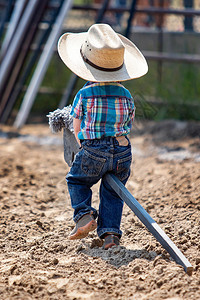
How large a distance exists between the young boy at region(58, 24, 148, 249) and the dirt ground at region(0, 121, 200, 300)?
212 millimetres

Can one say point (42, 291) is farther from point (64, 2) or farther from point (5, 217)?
point (64, 2)

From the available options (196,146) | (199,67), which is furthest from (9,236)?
(199,67)

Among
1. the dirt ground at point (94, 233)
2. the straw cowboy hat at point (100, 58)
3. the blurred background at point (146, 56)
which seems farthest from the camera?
the blurred background at point (146, 56)

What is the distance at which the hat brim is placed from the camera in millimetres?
2404

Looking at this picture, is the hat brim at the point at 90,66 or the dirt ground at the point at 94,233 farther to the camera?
the hat brim at the point at 90,66

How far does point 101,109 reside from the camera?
240cm

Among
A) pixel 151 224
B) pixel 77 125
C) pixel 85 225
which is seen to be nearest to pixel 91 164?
pixel 77 125

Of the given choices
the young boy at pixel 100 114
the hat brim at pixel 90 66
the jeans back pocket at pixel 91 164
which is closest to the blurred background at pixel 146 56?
the hat brim at pixel 90 66

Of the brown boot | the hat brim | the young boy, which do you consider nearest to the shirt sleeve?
the young boy

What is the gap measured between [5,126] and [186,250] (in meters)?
4.37

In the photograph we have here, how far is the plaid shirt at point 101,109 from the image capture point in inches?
94.5

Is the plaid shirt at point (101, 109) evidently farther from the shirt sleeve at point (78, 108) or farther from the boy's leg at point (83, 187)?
the boy's leg at point (83, 187)

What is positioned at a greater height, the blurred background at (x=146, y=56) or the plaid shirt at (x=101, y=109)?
the plaid shirt at (x=101, y=109)

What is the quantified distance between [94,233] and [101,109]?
A: 0.93m
